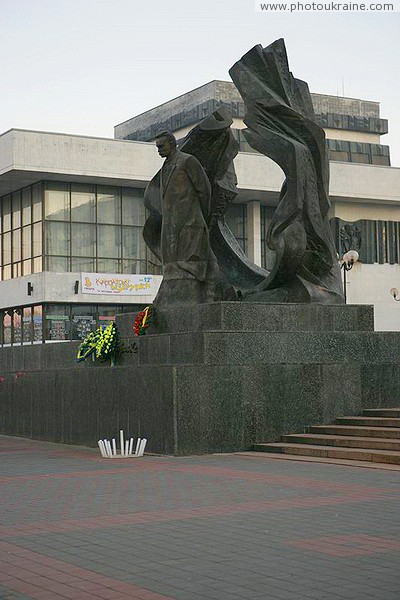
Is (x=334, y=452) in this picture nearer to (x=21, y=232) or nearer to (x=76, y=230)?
(x=76, y=230)

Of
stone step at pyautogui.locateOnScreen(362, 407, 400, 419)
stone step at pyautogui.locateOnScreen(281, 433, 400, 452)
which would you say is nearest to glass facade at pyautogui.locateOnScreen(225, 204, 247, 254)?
stone step at pyautogui.locateOnScreen(362, 407, 400, 419)

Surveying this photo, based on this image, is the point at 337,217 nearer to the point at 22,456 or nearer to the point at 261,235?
the point at 261,235

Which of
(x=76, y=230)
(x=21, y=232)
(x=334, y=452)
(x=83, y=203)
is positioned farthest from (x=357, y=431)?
(x=21, y=232)

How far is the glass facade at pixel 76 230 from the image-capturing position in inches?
1870

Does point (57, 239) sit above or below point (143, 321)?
above

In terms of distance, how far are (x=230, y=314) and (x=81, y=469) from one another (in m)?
3.73

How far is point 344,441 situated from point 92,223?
34705mm

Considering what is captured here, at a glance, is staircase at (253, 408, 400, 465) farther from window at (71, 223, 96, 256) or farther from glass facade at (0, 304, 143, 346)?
window at (71, 223, 96, 256)

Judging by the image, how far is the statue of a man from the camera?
17406 millimetres

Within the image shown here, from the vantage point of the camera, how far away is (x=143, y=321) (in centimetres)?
1750

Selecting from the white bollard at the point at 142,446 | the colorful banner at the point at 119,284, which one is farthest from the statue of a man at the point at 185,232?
the colorful banner at the point at 119,284

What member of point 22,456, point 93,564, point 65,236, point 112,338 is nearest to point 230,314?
point 112,338

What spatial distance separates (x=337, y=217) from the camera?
54656mm

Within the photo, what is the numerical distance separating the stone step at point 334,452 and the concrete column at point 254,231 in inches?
1491
